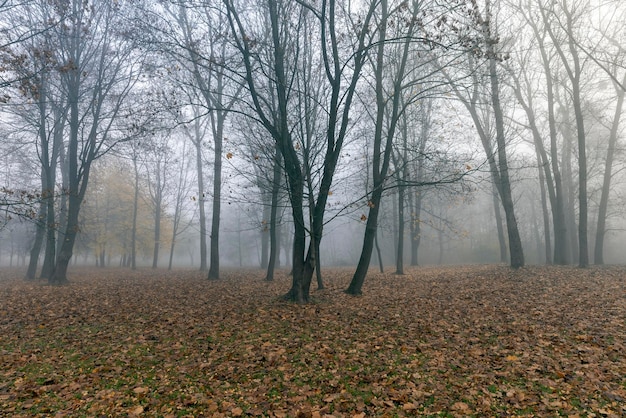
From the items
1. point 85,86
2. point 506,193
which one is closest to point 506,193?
point 506,193

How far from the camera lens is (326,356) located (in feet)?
20.0

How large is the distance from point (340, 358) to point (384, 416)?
1.75 m

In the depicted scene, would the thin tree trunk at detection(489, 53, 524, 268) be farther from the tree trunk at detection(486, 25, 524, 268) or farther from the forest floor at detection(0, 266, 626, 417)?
the forest floor at detection(0, 266, 626, 417)

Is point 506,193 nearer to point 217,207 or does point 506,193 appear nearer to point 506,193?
point 506,193

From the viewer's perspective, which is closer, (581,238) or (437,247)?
(581,238)

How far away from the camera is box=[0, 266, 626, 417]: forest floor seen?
4.58 m

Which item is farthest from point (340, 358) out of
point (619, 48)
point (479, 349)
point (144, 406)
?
point (619, 48)

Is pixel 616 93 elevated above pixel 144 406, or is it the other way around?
pixel 616 93

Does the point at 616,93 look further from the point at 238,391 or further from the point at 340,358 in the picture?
the point at 238,391

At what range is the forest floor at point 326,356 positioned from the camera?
4.58 meters

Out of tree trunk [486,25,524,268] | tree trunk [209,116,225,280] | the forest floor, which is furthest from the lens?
tree trunk [209,116,225,280]

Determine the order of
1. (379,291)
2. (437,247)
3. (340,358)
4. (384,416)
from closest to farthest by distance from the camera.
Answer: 1. (384,416)
2. (340,358)
3. (379,291)
4. (437,247)

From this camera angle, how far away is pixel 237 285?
47.3 ft

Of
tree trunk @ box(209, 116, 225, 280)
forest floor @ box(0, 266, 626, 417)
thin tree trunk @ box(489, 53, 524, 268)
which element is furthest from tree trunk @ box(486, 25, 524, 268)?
tree trunk @ box(209, 116, 225, 280)
